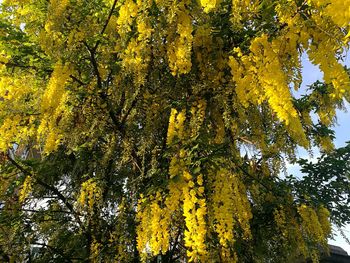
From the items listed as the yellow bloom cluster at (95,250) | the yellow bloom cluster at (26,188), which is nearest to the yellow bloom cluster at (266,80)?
the yellow bloom cluster at (95,250)

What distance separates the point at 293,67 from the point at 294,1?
0.81m

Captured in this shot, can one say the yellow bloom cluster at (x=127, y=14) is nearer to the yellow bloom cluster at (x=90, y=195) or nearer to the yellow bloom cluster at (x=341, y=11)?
the yellow bloom cluster at (x=90, y=195)

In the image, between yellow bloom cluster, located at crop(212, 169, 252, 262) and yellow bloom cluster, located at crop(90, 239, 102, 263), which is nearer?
yellow bloom cluster, located at crop(212, 169, 252, 262)

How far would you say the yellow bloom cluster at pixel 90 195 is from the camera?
5113 millimetres

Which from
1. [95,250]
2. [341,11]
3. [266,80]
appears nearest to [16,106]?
[95,250]

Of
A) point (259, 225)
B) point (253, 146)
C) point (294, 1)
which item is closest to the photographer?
point (294, 1)

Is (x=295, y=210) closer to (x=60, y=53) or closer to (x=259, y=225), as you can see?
(x=259, y=225)

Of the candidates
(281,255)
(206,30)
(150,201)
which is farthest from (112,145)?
(281,255)

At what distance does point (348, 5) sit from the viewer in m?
2.26

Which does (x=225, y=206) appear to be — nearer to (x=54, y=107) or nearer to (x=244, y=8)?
Result: (x=244, y=8)

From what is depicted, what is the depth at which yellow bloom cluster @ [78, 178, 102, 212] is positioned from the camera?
511 centimetres

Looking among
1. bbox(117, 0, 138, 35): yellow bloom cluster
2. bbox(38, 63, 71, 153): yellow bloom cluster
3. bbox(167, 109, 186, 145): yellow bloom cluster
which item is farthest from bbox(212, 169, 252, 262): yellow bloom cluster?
bbox(38, 63, 71, 153): yellow bloom cluster

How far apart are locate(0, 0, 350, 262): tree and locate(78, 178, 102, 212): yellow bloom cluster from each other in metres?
0.02

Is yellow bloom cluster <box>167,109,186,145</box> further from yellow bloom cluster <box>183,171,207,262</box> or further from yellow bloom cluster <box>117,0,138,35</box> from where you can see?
yellow bloom cluster <box>117,0,138,35</box>
